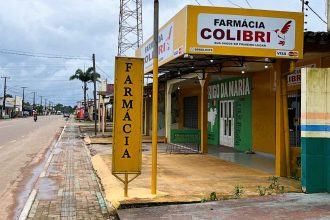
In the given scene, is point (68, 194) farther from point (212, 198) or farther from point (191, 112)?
point (191, 112)

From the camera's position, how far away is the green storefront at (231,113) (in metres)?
19.7

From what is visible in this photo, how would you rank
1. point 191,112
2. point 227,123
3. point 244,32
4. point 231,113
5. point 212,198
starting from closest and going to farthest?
1. point 212,198
2. point 244,32
3. point 231,113
4. point 227,123
5. point 191,112

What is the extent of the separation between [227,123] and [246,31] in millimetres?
11512

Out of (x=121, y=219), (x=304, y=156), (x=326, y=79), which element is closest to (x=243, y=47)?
(x=326, y=79)

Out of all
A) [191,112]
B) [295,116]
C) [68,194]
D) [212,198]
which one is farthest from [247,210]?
[191,112]

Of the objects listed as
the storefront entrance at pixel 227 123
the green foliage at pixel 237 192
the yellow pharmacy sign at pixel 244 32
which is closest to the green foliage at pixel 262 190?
the green foliage at pixel 237 192

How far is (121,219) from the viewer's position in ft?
24.9

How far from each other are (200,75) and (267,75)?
9.00ft

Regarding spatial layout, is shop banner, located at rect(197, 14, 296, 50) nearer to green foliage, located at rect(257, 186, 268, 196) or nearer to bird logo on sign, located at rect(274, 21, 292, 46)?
bird logo on sign, located at rect(274, 21, 292, 46)

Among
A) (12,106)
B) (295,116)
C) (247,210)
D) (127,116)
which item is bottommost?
(247,210)

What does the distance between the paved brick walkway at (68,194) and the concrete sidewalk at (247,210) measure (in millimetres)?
844

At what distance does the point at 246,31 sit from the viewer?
11.0 m

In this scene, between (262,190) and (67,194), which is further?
(67,194)

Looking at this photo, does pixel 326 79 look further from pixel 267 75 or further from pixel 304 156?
pixel 267 75
